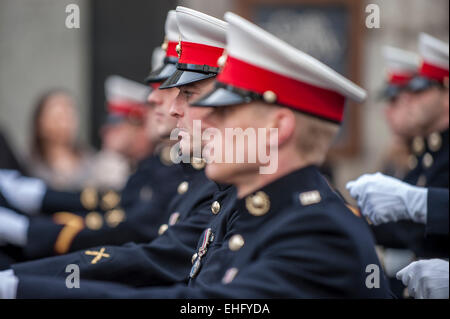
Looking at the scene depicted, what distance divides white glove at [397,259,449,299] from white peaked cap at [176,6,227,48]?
38.0 inches

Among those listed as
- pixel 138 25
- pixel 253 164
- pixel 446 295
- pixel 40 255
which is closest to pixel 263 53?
pixel 253 164

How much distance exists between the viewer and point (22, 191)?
4.24 meters

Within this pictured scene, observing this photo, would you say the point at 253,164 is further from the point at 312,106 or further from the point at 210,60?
the point at 210,60

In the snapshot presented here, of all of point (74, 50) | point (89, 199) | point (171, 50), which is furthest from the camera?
point (74, 50)

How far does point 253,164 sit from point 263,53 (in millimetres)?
284

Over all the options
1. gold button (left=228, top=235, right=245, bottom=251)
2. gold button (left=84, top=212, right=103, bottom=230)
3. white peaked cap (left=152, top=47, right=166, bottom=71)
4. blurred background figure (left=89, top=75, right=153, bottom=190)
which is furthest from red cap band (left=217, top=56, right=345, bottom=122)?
blurred background figure (left=89, top=75, right=153, bottom=190)

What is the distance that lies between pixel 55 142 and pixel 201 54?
15.5ft

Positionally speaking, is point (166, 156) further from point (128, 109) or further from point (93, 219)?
point (128, 109)

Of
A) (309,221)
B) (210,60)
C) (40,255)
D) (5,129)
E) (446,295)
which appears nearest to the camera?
(309,221)

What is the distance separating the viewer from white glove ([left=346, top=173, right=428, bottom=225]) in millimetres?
2422

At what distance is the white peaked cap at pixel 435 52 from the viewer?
2.87 metres

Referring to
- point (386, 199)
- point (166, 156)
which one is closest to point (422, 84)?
point (386, 199)

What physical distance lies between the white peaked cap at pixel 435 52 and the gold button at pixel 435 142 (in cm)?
34
